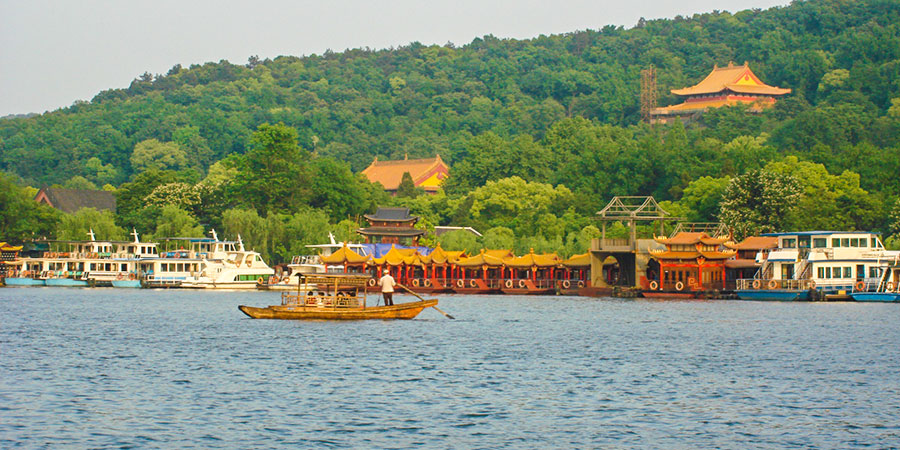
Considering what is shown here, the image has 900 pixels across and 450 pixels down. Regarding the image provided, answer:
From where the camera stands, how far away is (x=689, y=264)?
74500 mm

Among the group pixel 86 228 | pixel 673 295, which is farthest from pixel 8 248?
pixel 673 295

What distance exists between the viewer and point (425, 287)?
283 ft

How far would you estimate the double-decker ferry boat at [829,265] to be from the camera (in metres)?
69.5

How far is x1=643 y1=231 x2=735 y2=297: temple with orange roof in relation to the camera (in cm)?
7412

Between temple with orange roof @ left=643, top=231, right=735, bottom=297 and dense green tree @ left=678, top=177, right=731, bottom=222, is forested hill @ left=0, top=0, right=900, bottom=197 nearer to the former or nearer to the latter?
dense green tree @ left=678, top=177, right=731, bottom=222

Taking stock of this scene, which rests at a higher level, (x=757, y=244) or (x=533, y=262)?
(x=757, y=244)

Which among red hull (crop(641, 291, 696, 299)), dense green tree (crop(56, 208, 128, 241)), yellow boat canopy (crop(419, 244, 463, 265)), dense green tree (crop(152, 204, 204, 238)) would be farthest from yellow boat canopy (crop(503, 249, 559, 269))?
dense green tree (crop(56, 208, 128, 241))

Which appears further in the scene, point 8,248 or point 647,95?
point 647,95

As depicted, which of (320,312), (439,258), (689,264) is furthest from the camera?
(439,258)

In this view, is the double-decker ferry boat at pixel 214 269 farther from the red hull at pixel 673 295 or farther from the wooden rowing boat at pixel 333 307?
the wooden rowing boat at pixel 333 307

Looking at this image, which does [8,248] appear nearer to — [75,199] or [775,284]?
A: [75,199]

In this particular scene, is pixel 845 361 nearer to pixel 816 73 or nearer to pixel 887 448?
pixel 887 448

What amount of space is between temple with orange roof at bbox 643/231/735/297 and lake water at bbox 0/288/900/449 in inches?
718

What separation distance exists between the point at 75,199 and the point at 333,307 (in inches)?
3063
